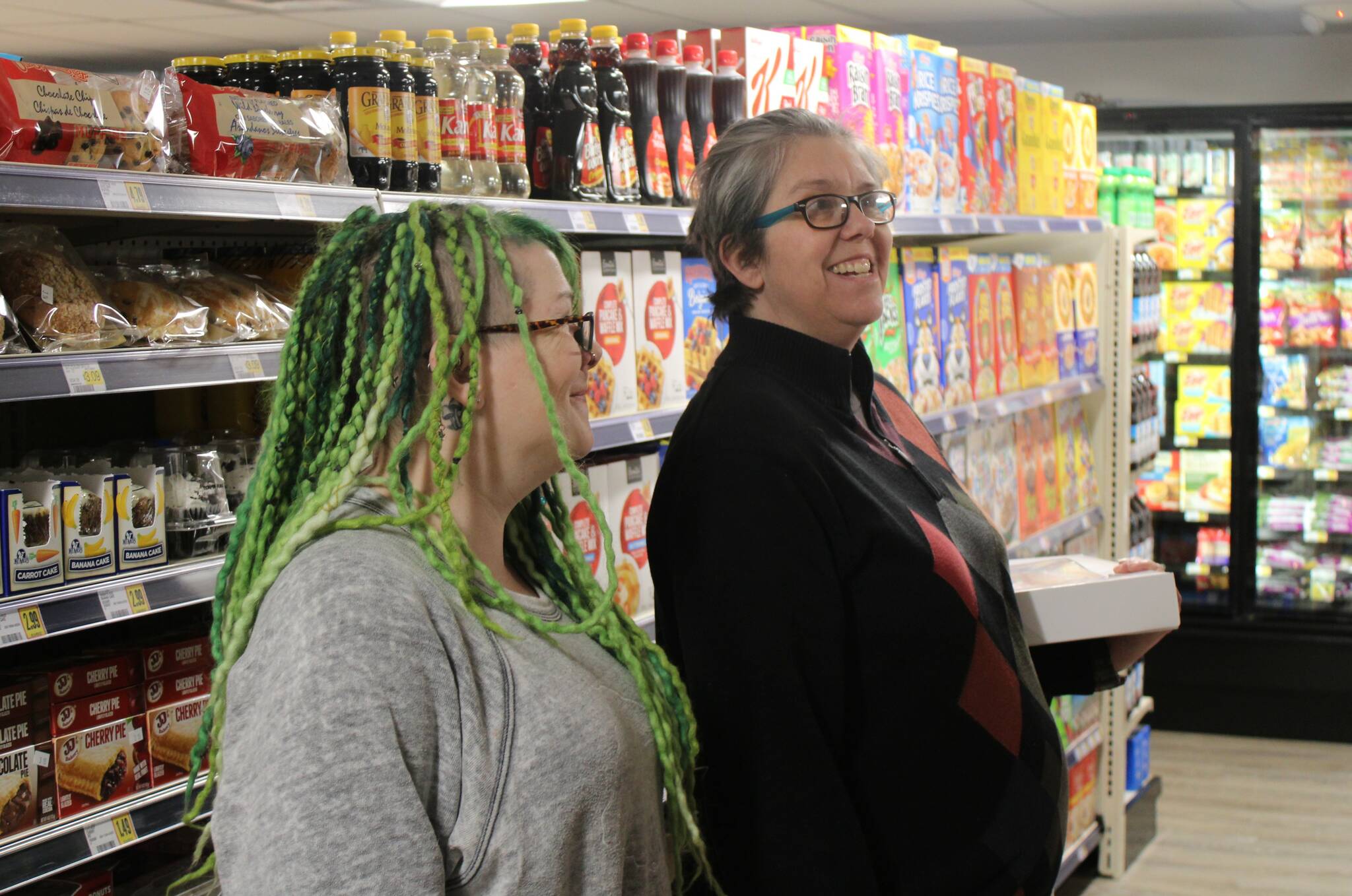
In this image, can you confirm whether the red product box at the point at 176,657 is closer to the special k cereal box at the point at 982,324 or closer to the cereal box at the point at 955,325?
the cereal box at the point at 955,325

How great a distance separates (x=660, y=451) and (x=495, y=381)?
142 cm

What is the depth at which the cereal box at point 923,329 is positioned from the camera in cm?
334

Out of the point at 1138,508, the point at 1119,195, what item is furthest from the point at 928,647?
the point at 1119,195

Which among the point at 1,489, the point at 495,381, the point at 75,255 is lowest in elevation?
the point at 1,489

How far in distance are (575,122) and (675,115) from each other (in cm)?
33

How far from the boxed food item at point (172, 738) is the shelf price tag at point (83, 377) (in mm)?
567

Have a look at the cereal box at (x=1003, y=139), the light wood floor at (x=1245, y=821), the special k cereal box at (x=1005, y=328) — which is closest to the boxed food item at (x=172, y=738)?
the special k cereal box at (x=1005, y=328)

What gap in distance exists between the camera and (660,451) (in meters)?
2.65

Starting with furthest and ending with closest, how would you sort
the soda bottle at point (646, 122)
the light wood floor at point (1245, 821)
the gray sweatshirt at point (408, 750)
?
the light wood floor at point (1245, 821), the soda bottle at point (646, 122), the gray sweatshirt at point (408, 750)

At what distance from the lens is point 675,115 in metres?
2.59

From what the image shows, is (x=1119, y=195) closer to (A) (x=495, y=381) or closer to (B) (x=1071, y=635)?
(B) (x=1071, y=635)

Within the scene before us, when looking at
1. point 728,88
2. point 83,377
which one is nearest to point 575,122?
point 728,88

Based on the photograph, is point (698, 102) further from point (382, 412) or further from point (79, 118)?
point (382, 412)

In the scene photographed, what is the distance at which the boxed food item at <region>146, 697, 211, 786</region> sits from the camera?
1.99 meters
